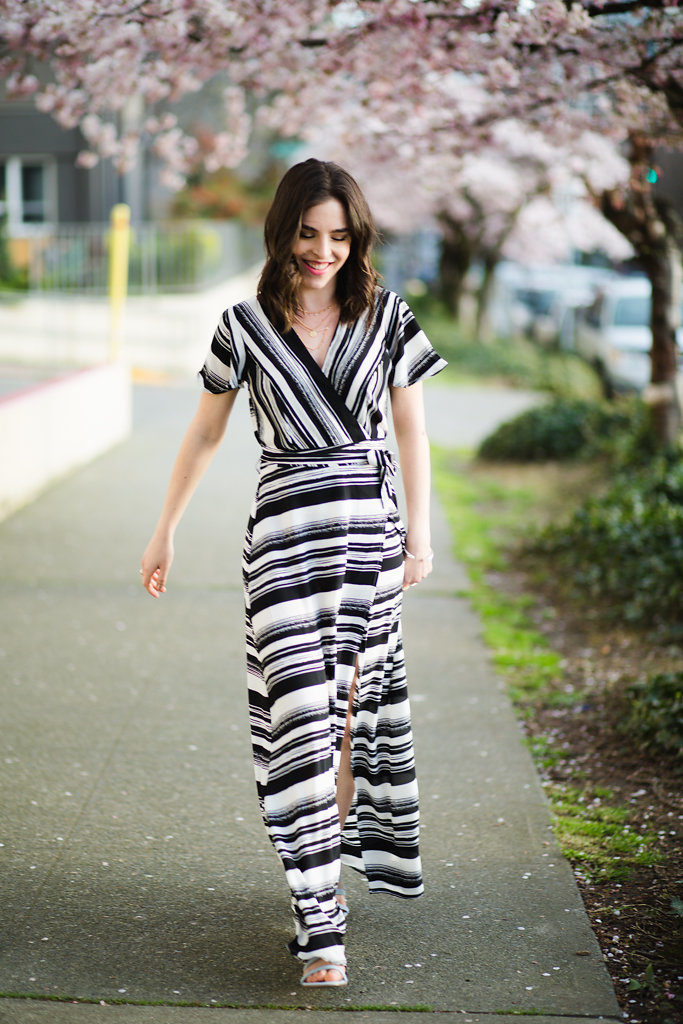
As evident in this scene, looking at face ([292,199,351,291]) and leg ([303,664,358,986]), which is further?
leg ([303,664,358,986])

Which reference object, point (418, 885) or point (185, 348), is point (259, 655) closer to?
point (418, 885)

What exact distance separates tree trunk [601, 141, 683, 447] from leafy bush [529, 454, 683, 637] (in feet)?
2.31

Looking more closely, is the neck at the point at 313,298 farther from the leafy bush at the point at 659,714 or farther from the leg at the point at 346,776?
the leafy bush at the point at 659,714

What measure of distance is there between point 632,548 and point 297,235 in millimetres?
4100

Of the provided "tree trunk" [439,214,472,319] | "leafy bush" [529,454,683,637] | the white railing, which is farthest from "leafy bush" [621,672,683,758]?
"tree trunk" [439,214,472,319]

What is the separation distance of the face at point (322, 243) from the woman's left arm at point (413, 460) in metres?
0.34

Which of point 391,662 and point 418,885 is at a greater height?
point 391,662

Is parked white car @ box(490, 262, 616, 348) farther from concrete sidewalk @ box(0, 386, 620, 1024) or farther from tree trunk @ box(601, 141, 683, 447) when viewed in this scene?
concrete sidewalk @ box(0, 386, 620, 1024)

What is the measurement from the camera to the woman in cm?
279

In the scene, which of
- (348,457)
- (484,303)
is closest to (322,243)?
(348,457)

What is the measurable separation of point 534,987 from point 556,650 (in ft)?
9.89

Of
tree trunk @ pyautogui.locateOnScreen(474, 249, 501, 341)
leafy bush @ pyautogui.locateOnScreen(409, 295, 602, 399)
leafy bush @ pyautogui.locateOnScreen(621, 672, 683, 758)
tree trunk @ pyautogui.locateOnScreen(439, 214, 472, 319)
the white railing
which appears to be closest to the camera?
leafy bush @ pyautogui.locateOnScreen(621, 672, 683, 758)

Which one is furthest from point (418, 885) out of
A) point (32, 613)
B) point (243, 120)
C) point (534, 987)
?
point (243, 120)

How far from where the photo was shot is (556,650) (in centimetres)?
576
